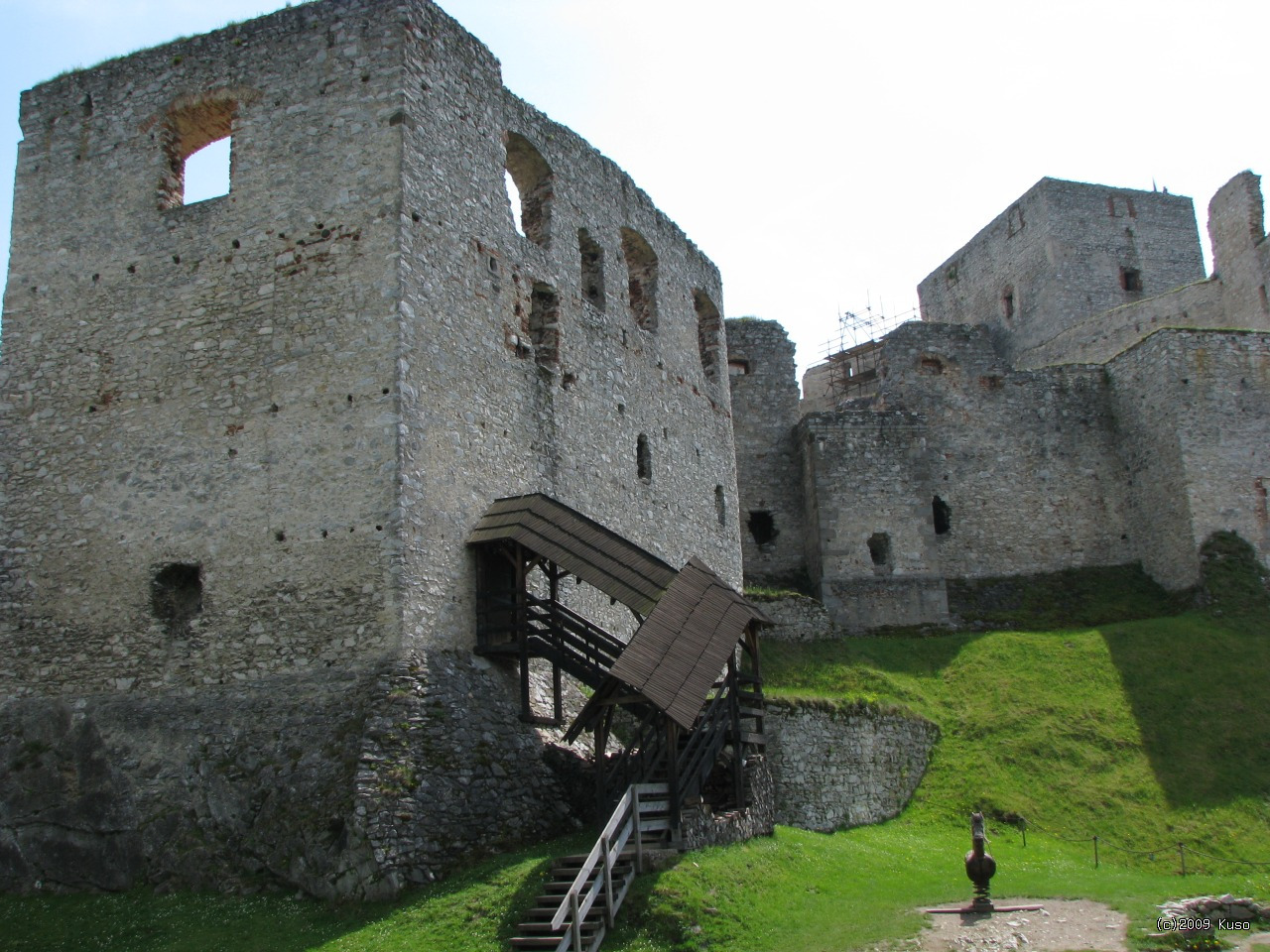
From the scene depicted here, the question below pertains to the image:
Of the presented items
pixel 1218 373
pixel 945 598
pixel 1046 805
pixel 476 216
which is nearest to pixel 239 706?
pixel 476 216

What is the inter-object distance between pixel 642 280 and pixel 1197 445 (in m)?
13.9

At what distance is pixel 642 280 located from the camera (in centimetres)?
2516

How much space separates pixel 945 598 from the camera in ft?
92.6

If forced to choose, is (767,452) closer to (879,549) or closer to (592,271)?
(879,549)

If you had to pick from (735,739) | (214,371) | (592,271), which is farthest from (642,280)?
(735,739)

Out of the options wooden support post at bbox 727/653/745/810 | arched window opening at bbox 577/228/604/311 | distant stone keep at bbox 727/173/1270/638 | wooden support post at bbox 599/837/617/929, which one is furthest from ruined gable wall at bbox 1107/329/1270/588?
wooden support post at bbox 599/837/617/929

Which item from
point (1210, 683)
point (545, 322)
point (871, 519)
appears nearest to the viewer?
point (545, 322)

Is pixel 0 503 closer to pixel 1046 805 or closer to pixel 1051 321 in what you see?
pixel 1046 805

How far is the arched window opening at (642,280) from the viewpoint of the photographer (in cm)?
2467

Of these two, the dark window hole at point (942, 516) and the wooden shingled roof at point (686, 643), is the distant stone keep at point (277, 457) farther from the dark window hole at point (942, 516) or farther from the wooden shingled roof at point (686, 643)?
the dark window hole at point (942, 516)

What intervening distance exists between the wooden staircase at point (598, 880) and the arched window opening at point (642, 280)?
12.3 metres

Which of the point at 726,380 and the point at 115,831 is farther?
the point at 726,380

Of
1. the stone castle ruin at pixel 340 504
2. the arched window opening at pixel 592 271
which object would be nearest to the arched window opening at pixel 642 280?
the stone castle ruin at pixel 340 504

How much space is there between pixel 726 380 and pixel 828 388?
15845 millimetres
